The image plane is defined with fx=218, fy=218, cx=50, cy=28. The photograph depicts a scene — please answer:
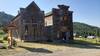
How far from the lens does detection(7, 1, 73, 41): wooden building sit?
5075cm

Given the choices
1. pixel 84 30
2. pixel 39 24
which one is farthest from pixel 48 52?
pixel 84 30

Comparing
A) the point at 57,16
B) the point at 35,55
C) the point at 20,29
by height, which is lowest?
the point at 35,55

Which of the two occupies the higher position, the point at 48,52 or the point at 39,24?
the point at 39,24

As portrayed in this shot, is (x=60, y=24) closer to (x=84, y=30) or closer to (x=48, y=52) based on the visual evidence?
(x=48, y=52)

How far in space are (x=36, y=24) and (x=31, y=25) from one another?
4.02 feet

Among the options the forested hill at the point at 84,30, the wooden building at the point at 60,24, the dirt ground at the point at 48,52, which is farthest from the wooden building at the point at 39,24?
the forested hill at the point at 84,30

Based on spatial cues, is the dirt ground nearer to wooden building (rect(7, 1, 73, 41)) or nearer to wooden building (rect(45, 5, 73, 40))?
wooden building (rect(7, 1, 73, 41))

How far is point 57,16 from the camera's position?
55.9 metres

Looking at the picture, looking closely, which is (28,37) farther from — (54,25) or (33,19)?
(54,25)

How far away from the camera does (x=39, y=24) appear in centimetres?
5166

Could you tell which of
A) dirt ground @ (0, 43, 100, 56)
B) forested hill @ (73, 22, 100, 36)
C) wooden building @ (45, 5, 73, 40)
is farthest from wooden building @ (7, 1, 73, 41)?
forested hill @ (73, 22, 100, 36)

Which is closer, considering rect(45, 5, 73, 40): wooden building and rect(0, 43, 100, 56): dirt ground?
rect(0, 43, 100, 56): dirt ground

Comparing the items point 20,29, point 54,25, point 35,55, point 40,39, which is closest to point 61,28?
point 54,25

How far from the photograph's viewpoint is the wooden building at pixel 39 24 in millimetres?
50750
